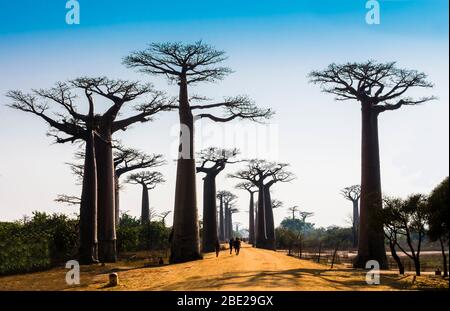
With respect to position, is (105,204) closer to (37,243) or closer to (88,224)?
(88,224)

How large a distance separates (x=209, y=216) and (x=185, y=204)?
52.5 ft

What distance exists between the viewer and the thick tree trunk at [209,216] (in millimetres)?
42000

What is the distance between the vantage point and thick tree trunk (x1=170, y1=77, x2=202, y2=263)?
26.6 metres

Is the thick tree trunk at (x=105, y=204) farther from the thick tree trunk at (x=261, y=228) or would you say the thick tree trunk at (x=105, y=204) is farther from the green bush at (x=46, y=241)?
the thick tree trunk at (x=261, y=228)

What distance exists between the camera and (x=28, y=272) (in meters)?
22.4

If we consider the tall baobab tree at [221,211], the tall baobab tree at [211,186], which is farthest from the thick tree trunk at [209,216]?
the tall baobab tree at [221,211]

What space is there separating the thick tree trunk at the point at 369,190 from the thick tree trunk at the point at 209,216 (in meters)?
15.9

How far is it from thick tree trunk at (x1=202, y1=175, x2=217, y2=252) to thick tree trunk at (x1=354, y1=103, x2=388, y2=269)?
1588 centimetres

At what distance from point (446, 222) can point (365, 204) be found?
8020 millimetres

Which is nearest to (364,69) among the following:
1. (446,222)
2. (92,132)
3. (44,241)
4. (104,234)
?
(446,222)

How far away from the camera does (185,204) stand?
26.7 meters

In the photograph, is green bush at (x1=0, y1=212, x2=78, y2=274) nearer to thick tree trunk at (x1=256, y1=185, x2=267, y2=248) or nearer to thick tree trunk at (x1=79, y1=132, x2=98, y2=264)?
thick tree trunk at (x1=79, y1=132, x2=98, y2=264)
